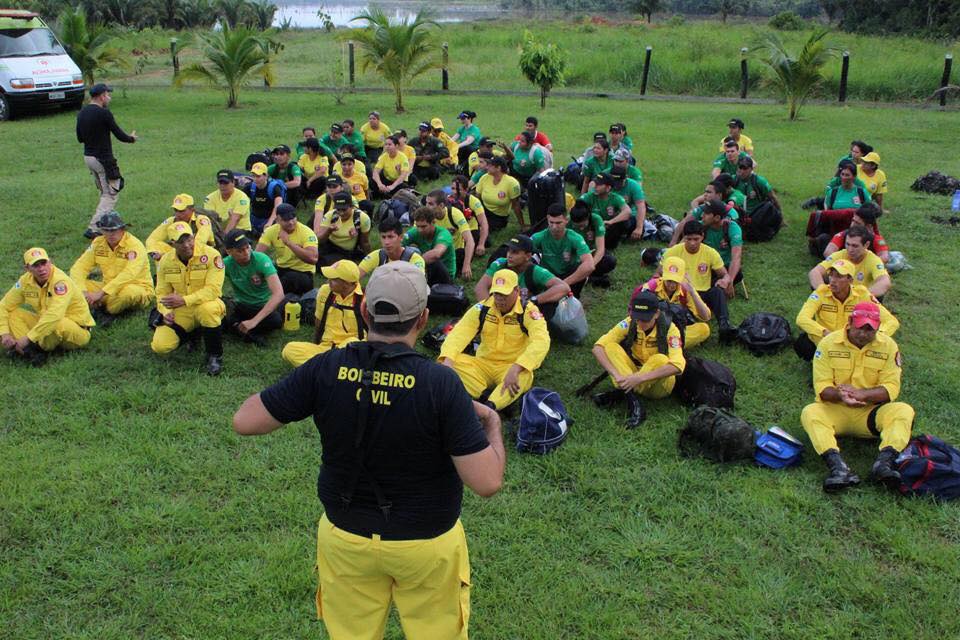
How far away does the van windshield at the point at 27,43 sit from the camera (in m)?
20.2

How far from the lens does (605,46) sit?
32.2 meters

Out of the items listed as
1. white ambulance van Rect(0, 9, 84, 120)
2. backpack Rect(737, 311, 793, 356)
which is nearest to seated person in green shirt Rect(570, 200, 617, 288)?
backpack Rect(737, 311, 793, 356)

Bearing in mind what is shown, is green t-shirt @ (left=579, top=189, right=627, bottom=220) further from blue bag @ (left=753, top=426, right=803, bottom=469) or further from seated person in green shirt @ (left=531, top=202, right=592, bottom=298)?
blue bag @ (left=753, top=426, right=803, bottom=469)

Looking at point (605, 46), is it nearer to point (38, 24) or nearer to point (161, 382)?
point (38, 24)

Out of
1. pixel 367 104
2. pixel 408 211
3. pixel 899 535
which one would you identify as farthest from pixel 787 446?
pixel 367 104

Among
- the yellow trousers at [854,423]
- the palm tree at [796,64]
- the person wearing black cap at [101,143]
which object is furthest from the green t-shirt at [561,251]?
the palm tree at [796,64]

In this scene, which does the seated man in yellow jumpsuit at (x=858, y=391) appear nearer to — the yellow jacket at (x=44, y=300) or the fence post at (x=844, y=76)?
the yellow jacket at (x=44, y=300)

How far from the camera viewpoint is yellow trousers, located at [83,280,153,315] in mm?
8867

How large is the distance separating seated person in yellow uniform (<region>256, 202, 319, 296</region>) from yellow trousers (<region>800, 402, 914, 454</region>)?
19.4ft

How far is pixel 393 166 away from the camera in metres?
13.9

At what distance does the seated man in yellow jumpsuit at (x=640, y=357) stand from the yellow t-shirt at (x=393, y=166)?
779 centimetres

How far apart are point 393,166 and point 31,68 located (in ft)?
41.4

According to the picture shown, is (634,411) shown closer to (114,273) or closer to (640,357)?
(640,357)

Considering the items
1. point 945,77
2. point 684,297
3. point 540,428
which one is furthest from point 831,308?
point 945,77
